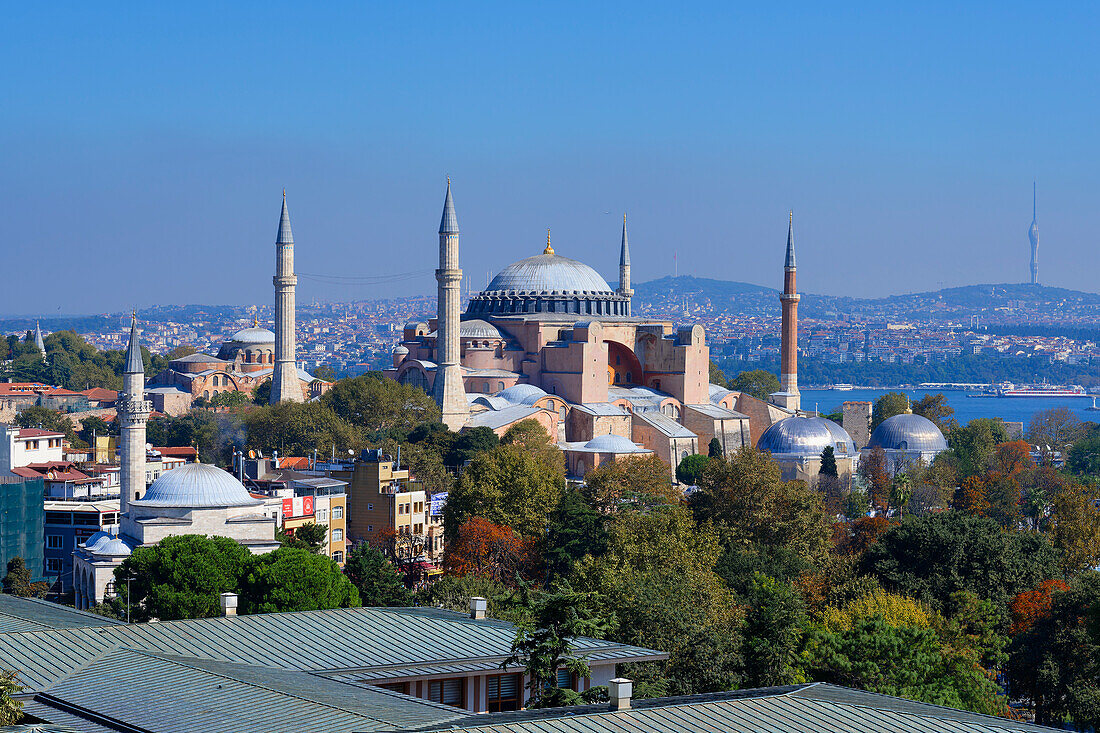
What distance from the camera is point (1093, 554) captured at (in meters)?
33.0

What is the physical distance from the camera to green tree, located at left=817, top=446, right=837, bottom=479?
47.8 m

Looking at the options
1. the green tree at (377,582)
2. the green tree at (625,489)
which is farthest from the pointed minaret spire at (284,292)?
the green tree at (377,582)

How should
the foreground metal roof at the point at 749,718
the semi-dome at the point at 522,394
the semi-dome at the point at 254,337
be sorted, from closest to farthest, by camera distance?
the foreground metal roof at the point at 749,718 → the semi-dome at the point at 522,394 → the semi-dome at the point at 254,337

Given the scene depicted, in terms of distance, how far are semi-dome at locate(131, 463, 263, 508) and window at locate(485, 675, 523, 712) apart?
1611cm

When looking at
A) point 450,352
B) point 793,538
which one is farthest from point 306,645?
point 450,352

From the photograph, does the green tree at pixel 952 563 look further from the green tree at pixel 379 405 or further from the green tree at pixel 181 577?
the green tree at pixel 379 405

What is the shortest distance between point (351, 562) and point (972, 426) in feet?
103

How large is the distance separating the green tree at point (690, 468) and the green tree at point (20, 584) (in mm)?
18164

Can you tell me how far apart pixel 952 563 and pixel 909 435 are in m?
26.2

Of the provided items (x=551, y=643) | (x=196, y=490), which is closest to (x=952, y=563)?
(x=196, y=490)

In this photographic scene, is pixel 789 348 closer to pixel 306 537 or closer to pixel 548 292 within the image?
pixel 548 292

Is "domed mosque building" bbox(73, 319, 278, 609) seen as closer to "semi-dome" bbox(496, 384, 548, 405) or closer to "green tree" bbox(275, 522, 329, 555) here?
"green tree" bbox(275, 522, 329, 555)

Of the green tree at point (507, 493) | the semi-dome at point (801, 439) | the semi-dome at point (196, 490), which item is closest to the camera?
the semi-dome at point (196, 490)

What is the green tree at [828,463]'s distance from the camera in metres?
47.8
